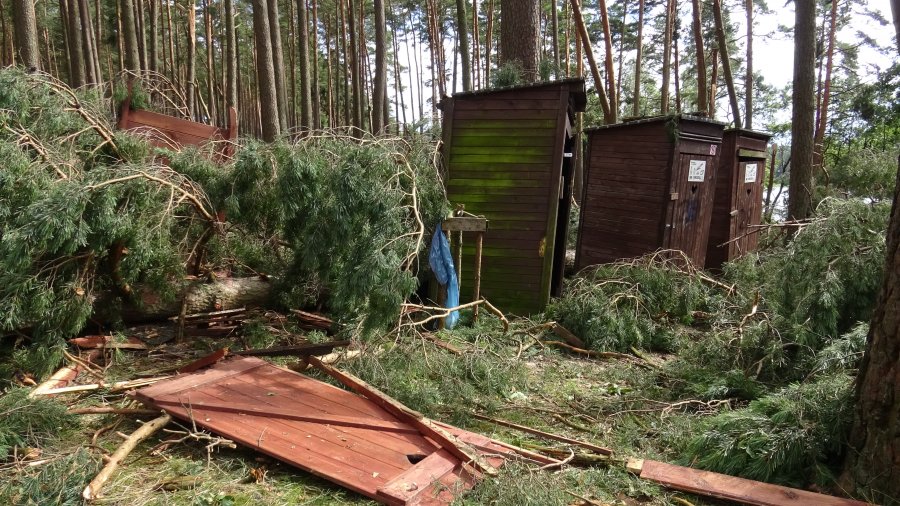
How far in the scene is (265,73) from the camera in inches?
477

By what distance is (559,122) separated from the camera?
23.3ft

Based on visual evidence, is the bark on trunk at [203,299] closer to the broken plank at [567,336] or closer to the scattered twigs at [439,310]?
the scattered twigs at [439,310]

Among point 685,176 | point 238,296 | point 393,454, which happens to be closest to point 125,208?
point 238,296

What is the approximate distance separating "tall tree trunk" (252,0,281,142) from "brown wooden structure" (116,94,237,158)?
375 centimetres

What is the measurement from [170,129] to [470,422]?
6062 millimetres

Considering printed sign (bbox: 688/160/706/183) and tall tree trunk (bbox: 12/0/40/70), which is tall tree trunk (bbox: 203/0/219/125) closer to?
tall tree trunk (bbox: 12/0/40/70)

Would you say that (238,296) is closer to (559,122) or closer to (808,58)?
(559,122)

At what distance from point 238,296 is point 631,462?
4674mm

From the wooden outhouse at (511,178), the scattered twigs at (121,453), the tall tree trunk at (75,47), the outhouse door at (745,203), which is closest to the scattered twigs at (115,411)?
the scattered twigs at (121,453)

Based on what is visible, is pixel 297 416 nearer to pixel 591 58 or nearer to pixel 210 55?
pixel 591 58

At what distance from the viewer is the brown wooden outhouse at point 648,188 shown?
27.7 feet

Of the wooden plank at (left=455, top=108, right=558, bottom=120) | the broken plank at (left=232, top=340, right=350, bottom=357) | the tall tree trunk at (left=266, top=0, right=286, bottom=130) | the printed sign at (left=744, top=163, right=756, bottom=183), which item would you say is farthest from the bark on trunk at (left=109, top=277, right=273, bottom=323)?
the printed sign at (left=744, top=163, right=756, bottom=183)

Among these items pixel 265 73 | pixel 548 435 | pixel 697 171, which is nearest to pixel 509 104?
pixel 697 171

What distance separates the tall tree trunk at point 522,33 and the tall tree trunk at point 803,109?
4645 mm
